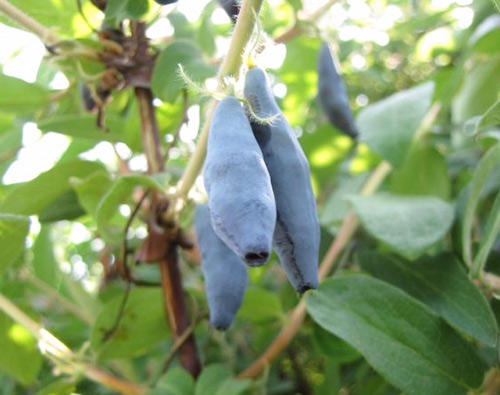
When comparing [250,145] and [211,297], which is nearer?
[250,145]

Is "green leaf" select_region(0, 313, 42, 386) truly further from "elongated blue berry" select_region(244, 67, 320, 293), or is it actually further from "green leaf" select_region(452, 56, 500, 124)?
"green leaf" select_region(452, 56, 500, 124)

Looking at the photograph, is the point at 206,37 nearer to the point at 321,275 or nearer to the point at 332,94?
the point at 332,94

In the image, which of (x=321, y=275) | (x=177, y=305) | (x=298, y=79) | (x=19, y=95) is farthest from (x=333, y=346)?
(x=298, y=79)

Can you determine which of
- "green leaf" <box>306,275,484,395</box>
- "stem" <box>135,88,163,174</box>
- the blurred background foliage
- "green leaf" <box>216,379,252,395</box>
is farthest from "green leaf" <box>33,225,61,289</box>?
"green leaf" <box>306,275,484,395</box>

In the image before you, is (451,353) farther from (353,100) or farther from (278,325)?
(353,100)

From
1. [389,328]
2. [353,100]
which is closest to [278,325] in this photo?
[389,328]

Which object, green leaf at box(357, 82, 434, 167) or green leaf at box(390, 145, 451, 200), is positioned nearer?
green leaf at box(357, 82, 434, 167)
